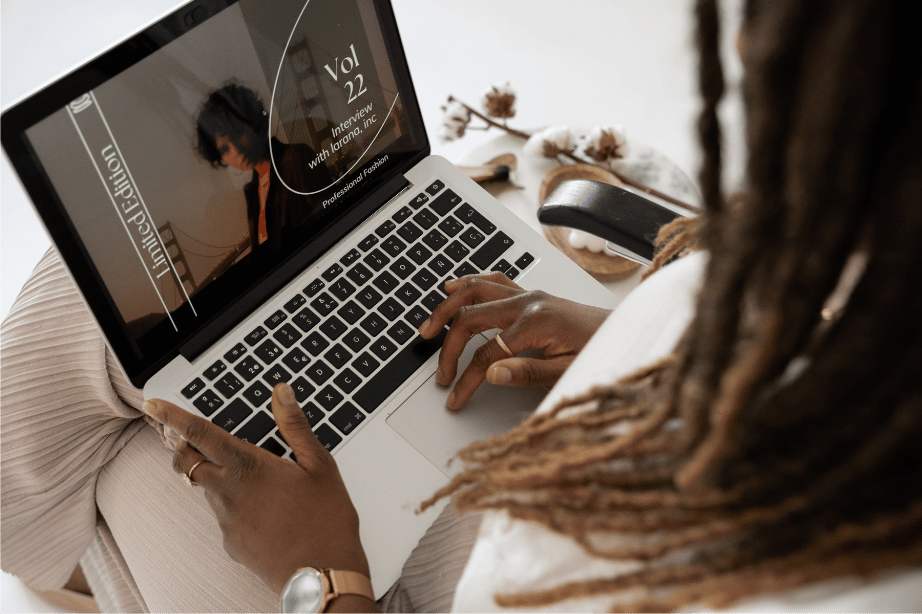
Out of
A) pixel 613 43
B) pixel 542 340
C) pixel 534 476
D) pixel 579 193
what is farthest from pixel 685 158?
pixel 534 476

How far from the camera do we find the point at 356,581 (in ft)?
1.71

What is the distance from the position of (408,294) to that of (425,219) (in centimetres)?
11

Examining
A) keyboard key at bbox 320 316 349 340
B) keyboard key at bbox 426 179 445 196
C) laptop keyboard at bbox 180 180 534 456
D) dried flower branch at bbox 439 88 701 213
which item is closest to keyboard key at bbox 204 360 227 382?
laptop keyboard at bbox 180 180 534 456

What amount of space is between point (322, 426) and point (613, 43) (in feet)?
4.27

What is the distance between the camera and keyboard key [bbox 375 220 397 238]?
2.39 feet

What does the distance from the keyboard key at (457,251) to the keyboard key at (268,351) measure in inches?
8.9

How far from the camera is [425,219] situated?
2.46 feet

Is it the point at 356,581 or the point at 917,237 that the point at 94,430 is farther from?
the point at 917,237

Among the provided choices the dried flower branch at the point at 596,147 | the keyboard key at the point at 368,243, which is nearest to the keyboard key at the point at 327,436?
the keyboard key at the point at 368,243

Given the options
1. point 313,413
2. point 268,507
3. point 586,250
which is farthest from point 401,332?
point 586,250

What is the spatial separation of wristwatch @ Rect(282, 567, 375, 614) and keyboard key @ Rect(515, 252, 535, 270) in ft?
1.30

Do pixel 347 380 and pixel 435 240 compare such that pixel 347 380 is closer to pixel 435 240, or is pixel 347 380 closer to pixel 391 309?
pixel 391 309

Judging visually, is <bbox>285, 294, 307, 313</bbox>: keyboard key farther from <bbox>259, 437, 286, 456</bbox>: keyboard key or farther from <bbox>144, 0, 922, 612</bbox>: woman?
<bbox>144, 0, 922, 612</bbox>: woman

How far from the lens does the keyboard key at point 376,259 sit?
708 millimetres
